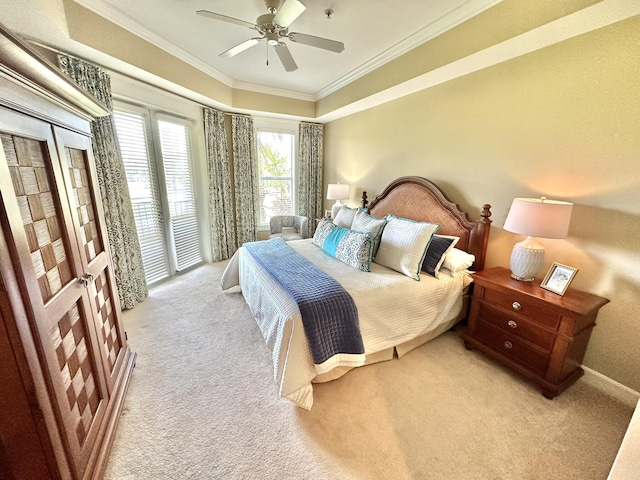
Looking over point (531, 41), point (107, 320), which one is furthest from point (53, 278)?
point (531, 41)

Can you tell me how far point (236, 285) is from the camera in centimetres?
324

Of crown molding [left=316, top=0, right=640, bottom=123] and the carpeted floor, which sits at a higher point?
crown molding [left=316, top=0, right=640, bottom=123]

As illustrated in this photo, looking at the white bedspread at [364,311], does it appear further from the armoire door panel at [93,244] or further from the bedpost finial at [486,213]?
the armoire door panel at [93,244]

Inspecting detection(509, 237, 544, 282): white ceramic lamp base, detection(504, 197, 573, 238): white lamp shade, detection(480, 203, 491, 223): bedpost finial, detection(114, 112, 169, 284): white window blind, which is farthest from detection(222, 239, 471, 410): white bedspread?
detection(114, 112, 169, 284): white window blind

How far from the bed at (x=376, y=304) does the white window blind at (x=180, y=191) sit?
142cm

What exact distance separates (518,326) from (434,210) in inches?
52.3

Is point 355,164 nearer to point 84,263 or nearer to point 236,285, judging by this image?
point 236,285

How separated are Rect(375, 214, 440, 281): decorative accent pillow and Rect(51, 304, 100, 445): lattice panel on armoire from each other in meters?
2.19

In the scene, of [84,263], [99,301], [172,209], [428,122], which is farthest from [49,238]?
[428,122]

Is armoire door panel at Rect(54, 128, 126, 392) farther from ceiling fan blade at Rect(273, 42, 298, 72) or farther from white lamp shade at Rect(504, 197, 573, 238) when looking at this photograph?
white lamp shade at Rect(504, 197, 573, 238)

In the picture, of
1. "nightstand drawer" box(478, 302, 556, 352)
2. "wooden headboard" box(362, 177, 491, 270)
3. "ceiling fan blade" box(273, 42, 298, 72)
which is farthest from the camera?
"wooden headboard" box(362, 177, 491, 270)

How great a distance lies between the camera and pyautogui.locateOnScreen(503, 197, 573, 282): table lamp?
1706mm

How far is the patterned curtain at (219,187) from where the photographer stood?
12.6 ft

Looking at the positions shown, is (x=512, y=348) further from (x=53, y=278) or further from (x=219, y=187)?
(x=219, y=187)
